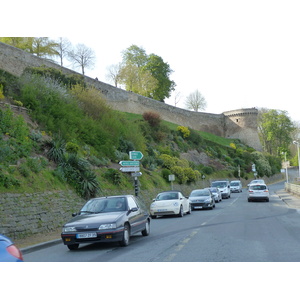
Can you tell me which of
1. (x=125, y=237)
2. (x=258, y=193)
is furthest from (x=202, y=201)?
(x=125, y=237)

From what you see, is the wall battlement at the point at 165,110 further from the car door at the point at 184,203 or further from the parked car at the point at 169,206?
the parked car at the point at 169,206

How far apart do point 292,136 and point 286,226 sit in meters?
91.0

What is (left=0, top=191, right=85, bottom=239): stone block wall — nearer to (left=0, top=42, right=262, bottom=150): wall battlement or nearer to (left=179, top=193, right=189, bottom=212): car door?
(left=179, top=193, right=189, bottom=212): car door

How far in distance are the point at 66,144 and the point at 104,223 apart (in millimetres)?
13708

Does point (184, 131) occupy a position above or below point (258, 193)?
above

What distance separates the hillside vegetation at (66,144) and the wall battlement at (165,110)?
10.2ft

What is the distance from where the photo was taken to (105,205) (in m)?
12.0

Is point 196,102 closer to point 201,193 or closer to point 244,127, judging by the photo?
point 244,127

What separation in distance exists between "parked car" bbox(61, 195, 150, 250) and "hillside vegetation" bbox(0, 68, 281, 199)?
14.3 ft

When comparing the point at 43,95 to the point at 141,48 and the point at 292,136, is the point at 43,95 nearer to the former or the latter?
the point at 141,48

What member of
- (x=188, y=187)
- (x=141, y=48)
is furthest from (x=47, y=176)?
(x=141, y=48)

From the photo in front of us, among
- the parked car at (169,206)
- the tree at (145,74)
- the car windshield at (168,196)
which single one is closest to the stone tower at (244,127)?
the tree at (145,74)

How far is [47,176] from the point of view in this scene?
58.0ft

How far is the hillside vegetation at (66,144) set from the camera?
1731 centimetres
